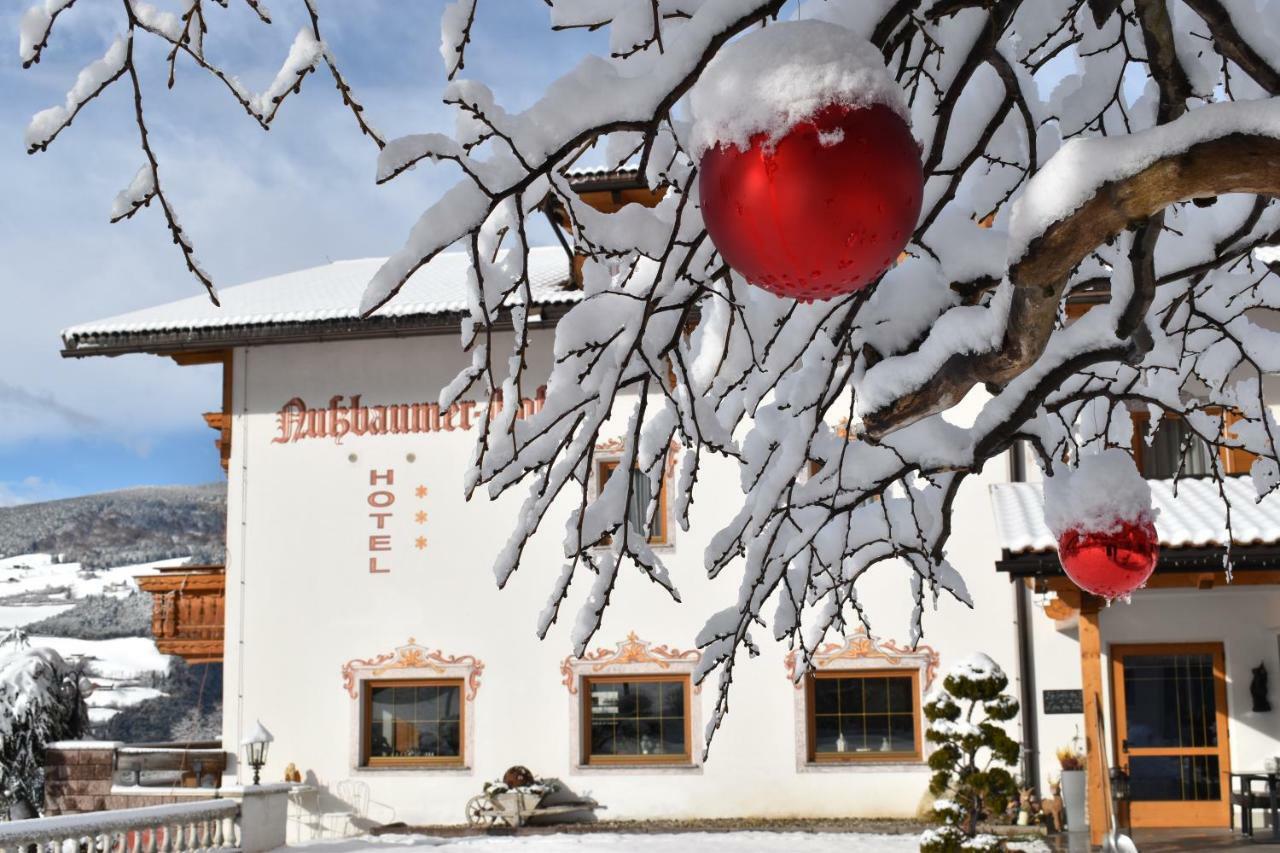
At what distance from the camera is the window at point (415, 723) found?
615 inches

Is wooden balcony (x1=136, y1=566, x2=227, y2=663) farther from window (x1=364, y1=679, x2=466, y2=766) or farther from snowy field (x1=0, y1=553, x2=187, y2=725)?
snowy field (x1=0, y1=553, x2=187, y2=725)

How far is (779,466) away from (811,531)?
524 millimetres

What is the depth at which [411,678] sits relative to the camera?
15.7m

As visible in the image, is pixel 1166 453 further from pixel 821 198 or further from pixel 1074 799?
pixel 821 198

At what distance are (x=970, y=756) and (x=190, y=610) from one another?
9689mm

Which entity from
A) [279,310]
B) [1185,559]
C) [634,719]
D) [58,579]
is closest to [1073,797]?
[1185,559]

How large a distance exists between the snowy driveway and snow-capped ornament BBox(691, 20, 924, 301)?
11569 millimetres

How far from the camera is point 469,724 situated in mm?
15469

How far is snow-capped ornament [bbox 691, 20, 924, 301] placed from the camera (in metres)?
1.72

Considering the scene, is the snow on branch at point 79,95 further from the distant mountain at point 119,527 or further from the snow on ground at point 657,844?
the distant mountain at point 119,527

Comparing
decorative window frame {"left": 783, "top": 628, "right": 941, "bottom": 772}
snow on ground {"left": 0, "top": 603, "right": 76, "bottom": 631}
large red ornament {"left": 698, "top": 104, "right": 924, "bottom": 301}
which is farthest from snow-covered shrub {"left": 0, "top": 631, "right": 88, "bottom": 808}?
snow on ground {"left": 0, "top": 603, "right": 76, "bottom": 631}

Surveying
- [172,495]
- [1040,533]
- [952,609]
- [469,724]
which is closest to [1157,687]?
[952,609]

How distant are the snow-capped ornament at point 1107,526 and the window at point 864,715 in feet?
36.2

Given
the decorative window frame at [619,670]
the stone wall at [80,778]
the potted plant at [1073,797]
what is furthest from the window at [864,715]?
the stone wall at [80,778]
